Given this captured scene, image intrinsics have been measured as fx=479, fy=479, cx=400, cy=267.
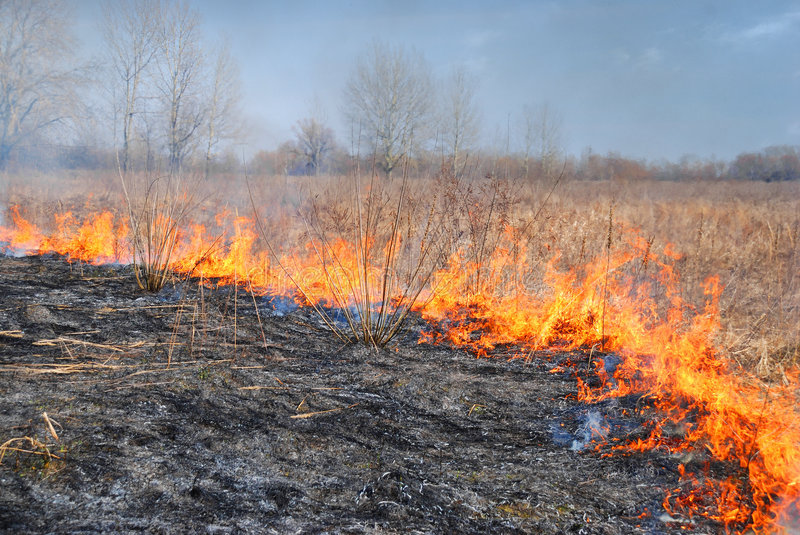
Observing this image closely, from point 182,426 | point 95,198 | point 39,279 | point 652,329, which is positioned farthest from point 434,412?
point 95,198

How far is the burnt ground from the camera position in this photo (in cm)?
251

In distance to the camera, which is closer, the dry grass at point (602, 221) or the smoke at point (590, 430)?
the smoke at point (590, 430)

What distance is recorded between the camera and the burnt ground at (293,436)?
2510mm

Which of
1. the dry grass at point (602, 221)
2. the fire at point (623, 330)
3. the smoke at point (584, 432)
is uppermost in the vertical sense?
the dry grass at point (602, 221)

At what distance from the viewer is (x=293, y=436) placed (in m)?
3.31

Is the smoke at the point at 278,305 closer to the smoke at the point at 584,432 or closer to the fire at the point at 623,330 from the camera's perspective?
the fire at the point at 623,330

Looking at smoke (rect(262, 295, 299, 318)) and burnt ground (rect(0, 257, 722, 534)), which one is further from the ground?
smoke (rect(262, 295, 299, 318))

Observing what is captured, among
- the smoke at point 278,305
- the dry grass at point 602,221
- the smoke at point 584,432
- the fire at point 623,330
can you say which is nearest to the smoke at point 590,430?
the smoke at point 584,432

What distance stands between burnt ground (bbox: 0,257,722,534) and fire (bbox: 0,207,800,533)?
23 centimetres

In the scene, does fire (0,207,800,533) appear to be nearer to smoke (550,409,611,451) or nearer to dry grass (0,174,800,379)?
smoke (550,409,611,451)

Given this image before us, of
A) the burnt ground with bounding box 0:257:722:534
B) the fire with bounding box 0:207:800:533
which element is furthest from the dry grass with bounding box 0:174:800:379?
the burnt ground with bounding box 0:257:722:534

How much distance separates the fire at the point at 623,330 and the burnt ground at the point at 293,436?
0.23m

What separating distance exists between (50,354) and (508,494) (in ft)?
13.3

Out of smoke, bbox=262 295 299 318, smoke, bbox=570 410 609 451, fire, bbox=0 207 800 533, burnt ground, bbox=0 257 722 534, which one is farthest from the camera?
smoke, bbox=262 295 299 318
